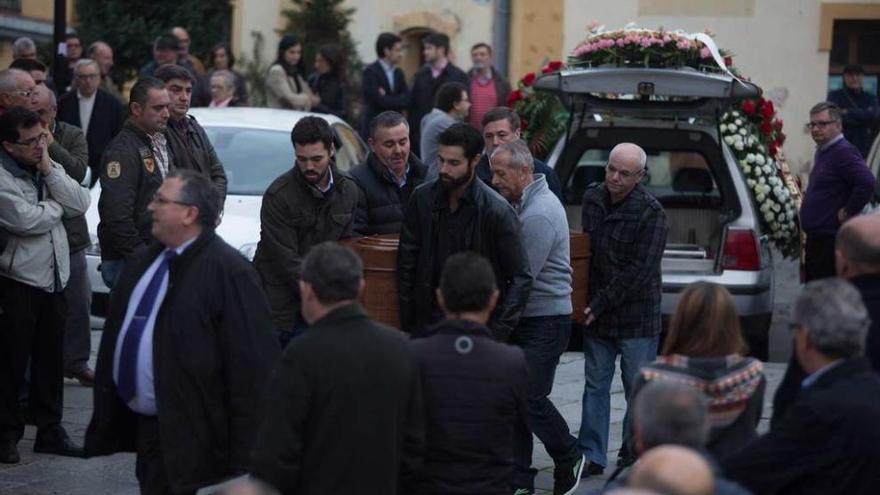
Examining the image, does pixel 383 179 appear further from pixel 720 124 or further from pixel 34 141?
pixel 720 124

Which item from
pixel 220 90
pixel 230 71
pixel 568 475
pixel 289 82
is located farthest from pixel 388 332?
pixel 289 82

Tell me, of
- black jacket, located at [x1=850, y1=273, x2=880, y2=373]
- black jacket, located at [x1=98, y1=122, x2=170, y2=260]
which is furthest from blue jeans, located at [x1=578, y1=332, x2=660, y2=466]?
black jacket, located at [x1=850, y1=273, x2=880, y2=373]

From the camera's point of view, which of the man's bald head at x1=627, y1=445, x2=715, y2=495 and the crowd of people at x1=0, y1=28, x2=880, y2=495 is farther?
the crowd of people at x1=0, y1=28, x2=880, y2=495

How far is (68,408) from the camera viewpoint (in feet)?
32.8

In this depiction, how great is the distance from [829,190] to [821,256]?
466 millimetres

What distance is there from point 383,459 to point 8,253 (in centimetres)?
362

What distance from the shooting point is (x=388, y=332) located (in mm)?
5547

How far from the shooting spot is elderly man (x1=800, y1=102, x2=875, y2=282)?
1206 centimetres

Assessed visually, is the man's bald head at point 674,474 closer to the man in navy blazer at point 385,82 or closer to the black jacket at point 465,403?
the black jacket at point 465,403

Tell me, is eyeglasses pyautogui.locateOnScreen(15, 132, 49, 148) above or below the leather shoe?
above

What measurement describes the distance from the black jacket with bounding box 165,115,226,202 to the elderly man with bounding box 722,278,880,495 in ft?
14.0

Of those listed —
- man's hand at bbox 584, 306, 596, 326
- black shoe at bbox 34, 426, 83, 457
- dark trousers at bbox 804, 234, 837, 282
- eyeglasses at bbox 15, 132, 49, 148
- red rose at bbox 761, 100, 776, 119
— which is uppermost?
red rose at bbox 761, 100, 776, 119

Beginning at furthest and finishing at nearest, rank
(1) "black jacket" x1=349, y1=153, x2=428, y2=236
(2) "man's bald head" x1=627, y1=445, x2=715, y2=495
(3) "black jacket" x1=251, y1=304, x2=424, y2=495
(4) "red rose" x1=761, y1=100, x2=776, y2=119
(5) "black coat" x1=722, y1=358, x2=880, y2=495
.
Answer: (4) "red rose" x1=761, y1=100, x2=776, y2=119 → (1) "black jacket" x1=349, y1=153, x2=428, y2=236 → (3) "black jacket" x1=251, y1=304, x2=424, y2=495 → (5) "black coat" x1=722, y1=358, x2=880, y2=495 → (2) "man's bald head" x1=627, y1=445, x2=715, y2=495

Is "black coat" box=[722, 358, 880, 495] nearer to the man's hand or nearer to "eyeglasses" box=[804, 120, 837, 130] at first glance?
the man's hand
